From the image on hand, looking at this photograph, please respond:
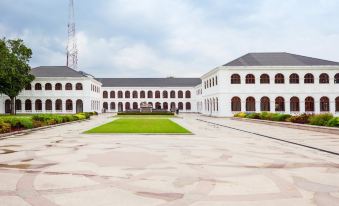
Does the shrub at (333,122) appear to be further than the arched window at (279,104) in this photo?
No

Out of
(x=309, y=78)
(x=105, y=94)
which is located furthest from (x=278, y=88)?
(x=105, y=94)

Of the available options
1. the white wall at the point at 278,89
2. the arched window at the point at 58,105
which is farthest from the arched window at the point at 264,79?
the arched window at the point at 58,105

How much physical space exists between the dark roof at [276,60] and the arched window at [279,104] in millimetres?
5269

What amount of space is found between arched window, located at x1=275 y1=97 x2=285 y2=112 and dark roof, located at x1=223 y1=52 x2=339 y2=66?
207 inches

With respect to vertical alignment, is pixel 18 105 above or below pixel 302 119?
above

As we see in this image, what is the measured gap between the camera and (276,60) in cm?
4928

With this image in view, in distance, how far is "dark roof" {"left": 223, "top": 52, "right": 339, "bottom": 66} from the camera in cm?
4800

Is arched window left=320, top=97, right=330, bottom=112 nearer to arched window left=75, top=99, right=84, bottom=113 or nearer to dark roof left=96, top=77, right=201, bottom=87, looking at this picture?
arched window left=75, top=99, right=84, bottom=113

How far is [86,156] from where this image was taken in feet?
34.5

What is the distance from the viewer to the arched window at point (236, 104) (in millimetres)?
47312

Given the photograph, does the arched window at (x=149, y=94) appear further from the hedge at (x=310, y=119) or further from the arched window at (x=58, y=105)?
the hedge at (x=310, y=119)

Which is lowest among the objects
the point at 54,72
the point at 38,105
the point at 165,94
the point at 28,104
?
the point at 38,105

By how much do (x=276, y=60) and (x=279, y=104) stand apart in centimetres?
696

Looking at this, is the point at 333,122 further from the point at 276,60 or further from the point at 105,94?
the point at 105,94
